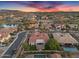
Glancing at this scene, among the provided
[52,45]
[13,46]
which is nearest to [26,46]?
[13,46]

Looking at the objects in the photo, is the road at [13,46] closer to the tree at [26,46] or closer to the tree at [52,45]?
the tree at [26,46]

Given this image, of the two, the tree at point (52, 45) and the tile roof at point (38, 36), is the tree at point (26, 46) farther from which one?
the tree at point (52, 45)

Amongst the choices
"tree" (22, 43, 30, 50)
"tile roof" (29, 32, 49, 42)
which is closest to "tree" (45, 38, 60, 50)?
"tile roof" (29, 32, 49, 42)

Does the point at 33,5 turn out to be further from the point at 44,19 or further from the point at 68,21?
the point at 68,21

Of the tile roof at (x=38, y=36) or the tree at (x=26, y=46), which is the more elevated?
the tile roof at (x=38, y=36)

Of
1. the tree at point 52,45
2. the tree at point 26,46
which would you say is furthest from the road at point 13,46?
the tree at point 52,45

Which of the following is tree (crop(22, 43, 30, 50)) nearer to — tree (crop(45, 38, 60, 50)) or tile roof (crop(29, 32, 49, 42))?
tile roof (crop(29, 32, 49, 42))

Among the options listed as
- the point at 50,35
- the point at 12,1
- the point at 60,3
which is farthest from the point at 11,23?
the point at 60,3

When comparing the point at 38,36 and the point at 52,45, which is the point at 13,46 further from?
the point at 52,45
